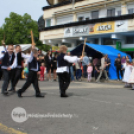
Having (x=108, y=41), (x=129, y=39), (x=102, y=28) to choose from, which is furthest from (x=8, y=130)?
(x=108, y=41)

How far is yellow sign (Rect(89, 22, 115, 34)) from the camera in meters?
19.7

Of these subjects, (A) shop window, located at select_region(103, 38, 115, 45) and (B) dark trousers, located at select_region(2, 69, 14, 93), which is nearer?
(B) dark trousers, located at select_region(2, 69, 14, 93)

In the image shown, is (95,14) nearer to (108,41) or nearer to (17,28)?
(108,41)

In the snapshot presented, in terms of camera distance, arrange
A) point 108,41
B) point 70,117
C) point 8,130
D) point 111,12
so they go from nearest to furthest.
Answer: point 8,130 → point 70,117 → point 111,12 → point 108,41

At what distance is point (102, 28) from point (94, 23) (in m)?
1.11

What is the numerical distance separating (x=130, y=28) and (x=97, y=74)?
653 cm

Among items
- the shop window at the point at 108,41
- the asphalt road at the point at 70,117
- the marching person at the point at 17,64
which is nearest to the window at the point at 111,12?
the shop window at the point at 108,41

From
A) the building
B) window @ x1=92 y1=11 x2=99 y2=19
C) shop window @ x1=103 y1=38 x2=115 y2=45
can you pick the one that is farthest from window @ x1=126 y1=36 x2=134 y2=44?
window @ x1=92 y1=11 x2=99 y2=19

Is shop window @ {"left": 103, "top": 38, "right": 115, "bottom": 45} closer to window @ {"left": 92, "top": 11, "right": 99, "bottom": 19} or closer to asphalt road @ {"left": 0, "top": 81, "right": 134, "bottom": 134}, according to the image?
window @ {"left": 92, "top": 11, "right": 99, "bottom": 19}

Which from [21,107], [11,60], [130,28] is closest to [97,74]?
[130,28]

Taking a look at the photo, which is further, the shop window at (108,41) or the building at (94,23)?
the shop window at (108,41)

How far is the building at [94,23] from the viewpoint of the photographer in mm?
19497

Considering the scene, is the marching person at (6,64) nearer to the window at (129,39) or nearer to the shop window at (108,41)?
the window at (129,39)

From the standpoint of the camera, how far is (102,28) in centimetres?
2031
